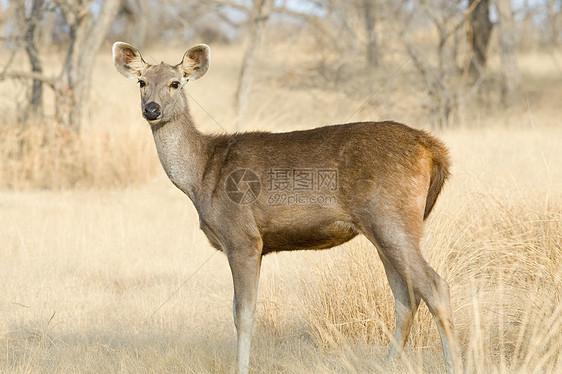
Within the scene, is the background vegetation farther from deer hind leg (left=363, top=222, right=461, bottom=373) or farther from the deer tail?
the deer tail

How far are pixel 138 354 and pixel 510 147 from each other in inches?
312

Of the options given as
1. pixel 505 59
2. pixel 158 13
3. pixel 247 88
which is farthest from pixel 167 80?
pixel 158 13

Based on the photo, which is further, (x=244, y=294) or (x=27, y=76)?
(x=27, y=76)

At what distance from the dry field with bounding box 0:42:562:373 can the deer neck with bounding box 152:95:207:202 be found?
135 cm

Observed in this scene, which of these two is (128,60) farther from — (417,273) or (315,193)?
(417,273)

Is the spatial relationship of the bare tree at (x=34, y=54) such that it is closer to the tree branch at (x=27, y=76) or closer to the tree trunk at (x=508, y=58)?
the tree branch at (x=27, y=76)

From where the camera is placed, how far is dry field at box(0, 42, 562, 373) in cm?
527

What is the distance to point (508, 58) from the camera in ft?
65.4

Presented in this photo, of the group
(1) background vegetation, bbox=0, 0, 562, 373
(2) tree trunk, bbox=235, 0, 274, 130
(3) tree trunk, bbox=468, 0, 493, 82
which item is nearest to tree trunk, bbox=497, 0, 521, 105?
(1) background vegetation, bbox=0, 0, 562, 373

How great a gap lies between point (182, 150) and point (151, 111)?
1.41ft

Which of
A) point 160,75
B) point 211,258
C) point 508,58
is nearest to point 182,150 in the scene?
point 160,75

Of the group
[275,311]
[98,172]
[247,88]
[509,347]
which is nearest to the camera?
[509,347]

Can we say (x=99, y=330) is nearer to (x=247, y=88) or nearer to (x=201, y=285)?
(x=201, y=285)

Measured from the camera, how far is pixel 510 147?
37.4ft
